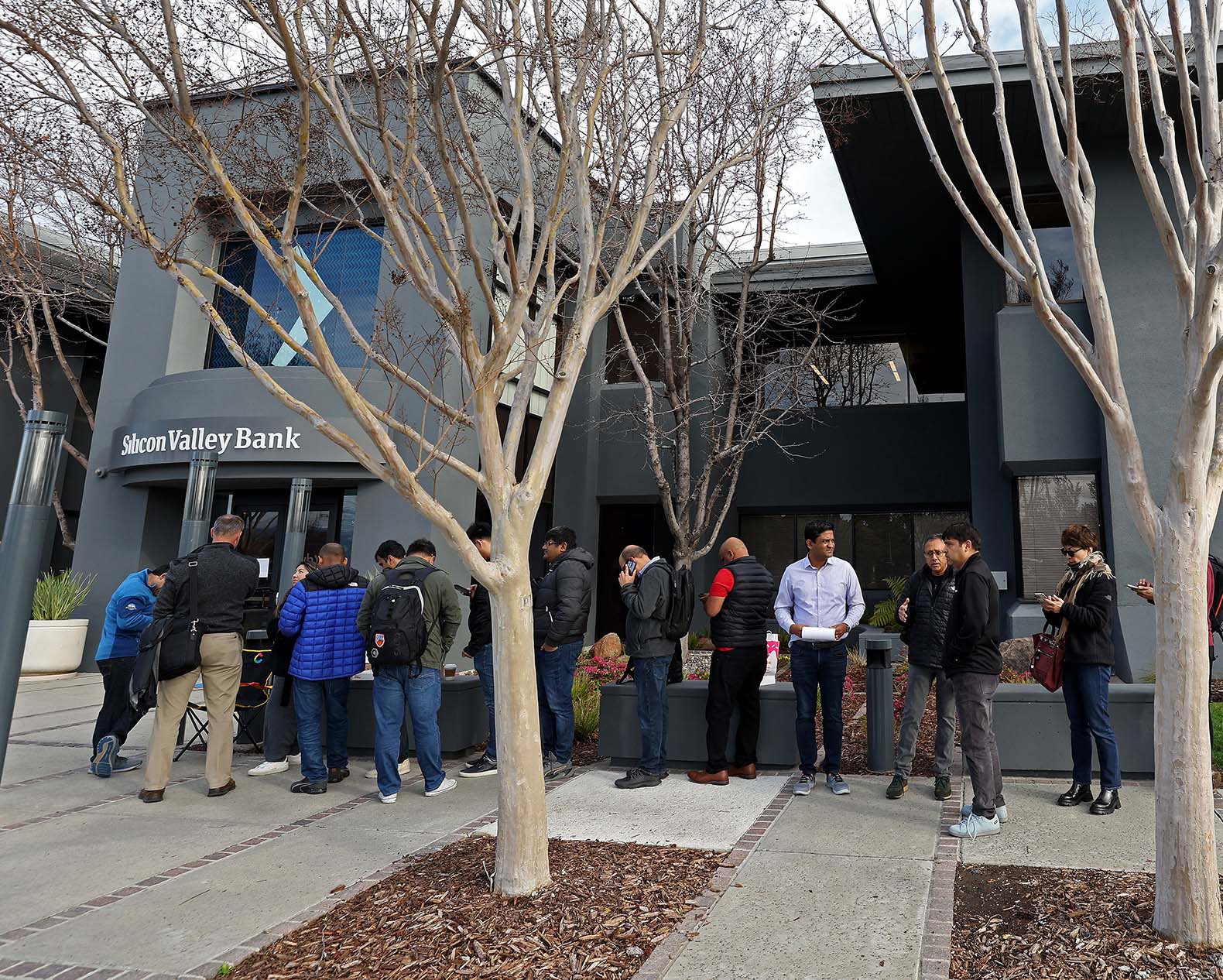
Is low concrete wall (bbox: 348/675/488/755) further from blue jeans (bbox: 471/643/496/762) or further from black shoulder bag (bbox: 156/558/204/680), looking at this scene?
black shoulder bag (bbox: 156/558/204/680)

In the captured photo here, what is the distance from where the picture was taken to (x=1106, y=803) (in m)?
5.88

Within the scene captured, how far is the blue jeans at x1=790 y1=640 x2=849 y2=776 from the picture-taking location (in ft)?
22.0

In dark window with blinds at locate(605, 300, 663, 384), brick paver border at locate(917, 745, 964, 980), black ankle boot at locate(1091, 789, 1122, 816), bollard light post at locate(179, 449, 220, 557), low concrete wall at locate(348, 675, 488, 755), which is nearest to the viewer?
brick paver border at locate(917, 745, 964, 980)

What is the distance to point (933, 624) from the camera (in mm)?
6344

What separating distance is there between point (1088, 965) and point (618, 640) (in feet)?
37.0

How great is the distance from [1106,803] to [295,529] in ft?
31.9

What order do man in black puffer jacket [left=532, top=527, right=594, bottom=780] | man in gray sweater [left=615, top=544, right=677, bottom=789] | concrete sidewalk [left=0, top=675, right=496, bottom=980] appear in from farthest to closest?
1. man in black puffer jacket [left=532, top=527, right=594, bottom=780]
2. man in gray sweater [left=615, top=544, right=677, bottom=789]
3. concrete sidewalk [left=0, top=675, right=496, bottom=980]

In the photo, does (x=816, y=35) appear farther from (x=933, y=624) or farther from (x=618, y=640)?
(x=618, y=640)

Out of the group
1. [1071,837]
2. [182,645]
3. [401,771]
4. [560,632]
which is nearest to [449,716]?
[401,771]

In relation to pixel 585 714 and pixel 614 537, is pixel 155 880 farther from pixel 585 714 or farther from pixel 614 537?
pixel 614 537

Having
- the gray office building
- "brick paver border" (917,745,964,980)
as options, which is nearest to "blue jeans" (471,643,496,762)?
"brick paver border" (917,745,964,980)

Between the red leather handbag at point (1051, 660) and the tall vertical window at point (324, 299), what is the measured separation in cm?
1192

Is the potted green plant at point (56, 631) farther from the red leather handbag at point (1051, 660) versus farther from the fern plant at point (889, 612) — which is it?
the red leather handbag at point (1051, 660)

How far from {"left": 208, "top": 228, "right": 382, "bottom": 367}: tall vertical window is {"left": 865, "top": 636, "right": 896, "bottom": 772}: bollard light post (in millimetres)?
10808
